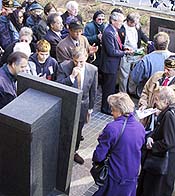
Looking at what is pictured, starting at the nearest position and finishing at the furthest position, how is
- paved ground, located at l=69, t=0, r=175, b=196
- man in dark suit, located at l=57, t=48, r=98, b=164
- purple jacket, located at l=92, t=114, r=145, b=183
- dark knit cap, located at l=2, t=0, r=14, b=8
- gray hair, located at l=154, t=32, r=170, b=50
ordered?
purple jacket, located at l=92, t=114, r=145, b=183 → man in dark suit, located at l=57, t=48, r=98, b=164 → paved ground, located at l=69, t=0, r=175, b=196 → gray hair, located at l=154, t=32, r=170, b=50 → dark knit cap, located at l=2, t=0, r=14, b=8

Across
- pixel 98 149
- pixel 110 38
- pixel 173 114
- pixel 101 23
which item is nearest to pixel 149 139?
pixel 173 114

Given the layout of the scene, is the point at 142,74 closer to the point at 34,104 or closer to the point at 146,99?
the point at 146,99

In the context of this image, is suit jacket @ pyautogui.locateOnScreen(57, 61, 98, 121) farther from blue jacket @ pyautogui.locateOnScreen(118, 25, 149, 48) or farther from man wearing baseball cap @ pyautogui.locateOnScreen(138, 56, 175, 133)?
blue jacket @ pyautogui.locateOnScreen(118, 25, 149, 48)

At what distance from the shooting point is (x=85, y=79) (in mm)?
4930

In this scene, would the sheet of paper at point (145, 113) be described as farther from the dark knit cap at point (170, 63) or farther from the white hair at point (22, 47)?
the white hair at point (22, 47)

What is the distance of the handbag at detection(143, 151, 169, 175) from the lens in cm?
401

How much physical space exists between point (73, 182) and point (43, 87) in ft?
9.34

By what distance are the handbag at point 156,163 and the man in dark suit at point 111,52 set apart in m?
2.59

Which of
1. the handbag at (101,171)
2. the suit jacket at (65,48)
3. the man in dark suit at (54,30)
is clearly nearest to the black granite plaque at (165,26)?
the man in dark suit at (54,30)

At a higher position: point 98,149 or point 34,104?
point 34,104

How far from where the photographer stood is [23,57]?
4059mm

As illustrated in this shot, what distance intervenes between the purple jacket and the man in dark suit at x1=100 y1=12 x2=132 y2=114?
2.89m

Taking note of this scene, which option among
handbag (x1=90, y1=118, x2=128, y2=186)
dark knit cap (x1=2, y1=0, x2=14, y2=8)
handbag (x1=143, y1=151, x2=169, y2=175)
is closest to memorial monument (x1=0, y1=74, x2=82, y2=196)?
handbag (x1=90, y1=118, x2=128, y2=186)

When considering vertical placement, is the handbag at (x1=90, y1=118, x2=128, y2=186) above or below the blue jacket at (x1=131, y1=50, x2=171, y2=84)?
below
